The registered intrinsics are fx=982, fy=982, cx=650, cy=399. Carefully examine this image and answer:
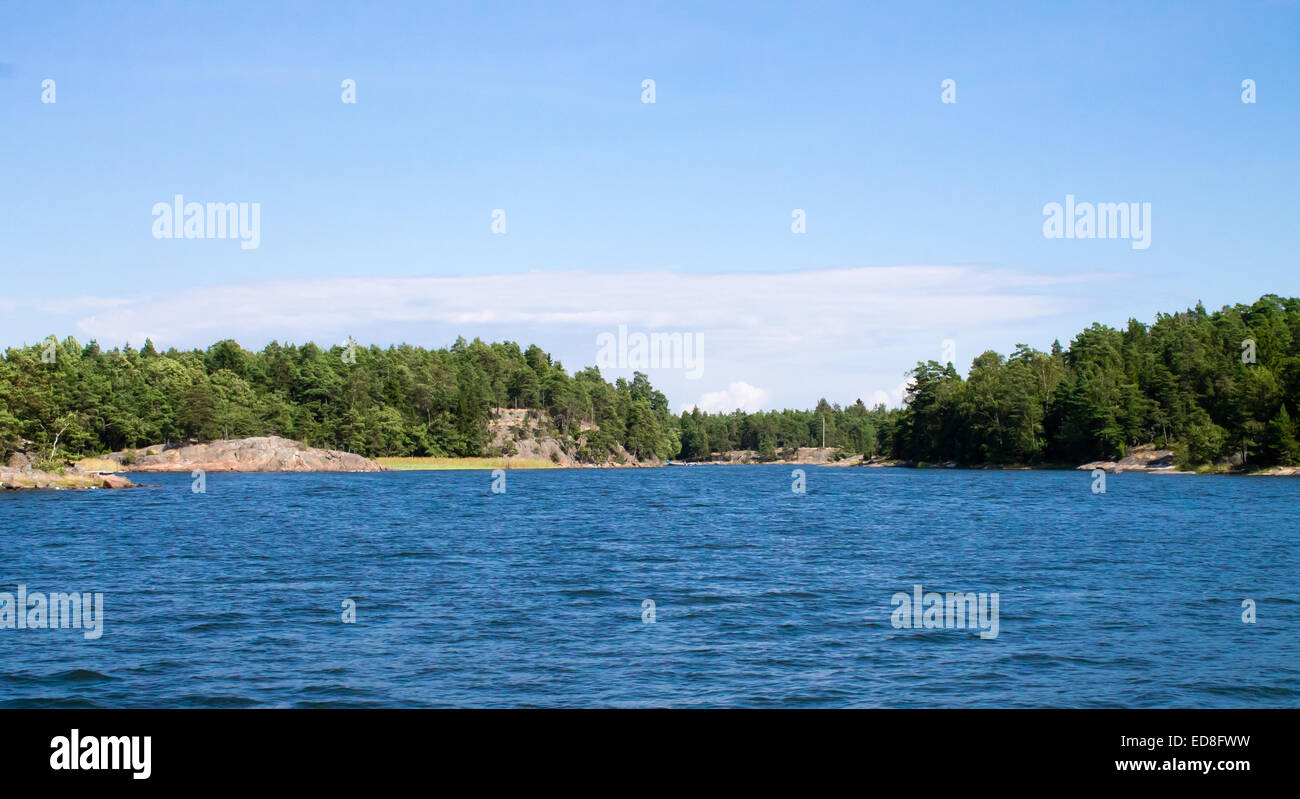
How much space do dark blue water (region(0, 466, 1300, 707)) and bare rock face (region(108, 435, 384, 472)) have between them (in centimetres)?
10688

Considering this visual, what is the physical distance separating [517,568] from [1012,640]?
2023 cm

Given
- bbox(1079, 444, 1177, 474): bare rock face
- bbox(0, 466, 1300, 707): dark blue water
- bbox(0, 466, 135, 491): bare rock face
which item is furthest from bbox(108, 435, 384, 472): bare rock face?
bbox(1079, 444, 1177, 474): bare rock face

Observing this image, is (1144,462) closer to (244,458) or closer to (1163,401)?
Answer: (1163,401)

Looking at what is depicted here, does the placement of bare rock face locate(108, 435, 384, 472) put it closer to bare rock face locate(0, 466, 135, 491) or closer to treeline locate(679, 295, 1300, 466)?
bare rock face locate(0, 466, 135, 491)

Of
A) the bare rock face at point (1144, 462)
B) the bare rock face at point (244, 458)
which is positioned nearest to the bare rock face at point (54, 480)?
the bare rock face at point (244, 458)

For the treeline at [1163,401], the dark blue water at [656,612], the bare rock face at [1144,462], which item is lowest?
the bare rock face at [1144,462]

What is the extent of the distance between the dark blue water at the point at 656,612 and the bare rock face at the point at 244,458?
107 m

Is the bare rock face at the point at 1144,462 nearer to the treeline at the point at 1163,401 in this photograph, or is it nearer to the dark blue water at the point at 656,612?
the treeline at the point at 1163,401

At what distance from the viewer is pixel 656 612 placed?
91.5ft

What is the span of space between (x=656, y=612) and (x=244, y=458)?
15610cm

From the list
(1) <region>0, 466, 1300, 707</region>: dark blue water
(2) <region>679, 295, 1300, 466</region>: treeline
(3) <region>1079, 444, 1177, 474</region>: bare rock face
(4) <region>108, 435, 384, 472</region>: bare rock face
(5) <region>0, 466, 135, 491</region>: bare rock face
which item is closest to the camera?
(1) <region>0, 466, 1300, 707</region>: dark blue water

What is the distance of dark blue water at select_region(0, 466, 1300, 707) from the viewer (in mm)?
19359

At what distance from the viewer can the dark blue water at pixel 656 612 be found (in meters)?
19.4
